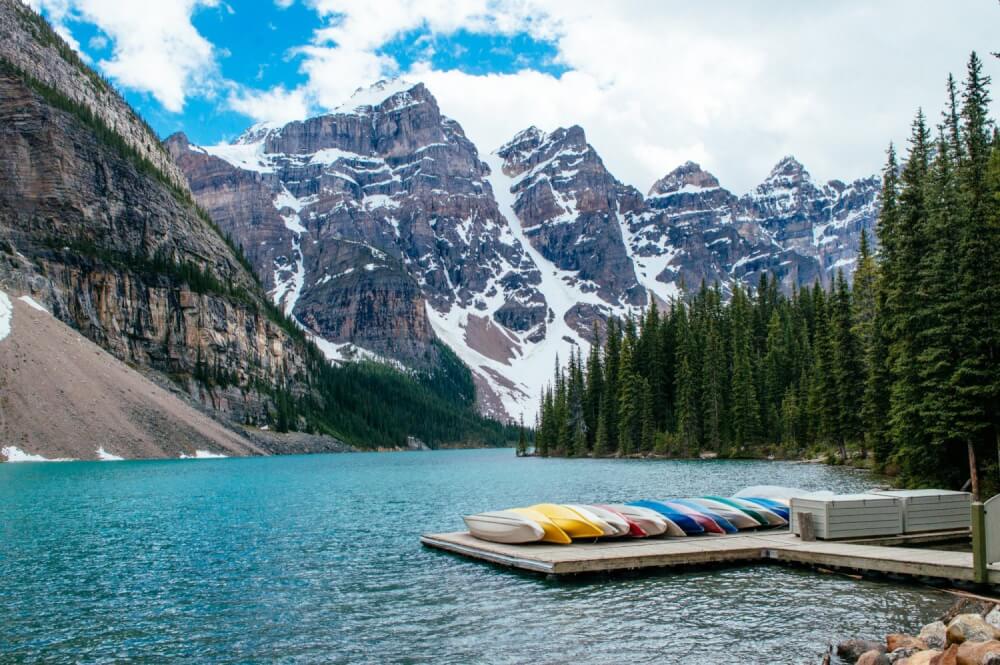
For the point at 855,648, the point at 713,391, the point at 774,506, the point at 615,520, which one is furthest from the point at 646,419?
the point at 855,648

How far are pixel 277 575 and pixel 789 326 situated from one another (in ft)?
335

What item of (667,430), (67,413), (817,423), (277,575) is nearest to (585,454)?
(667,430)

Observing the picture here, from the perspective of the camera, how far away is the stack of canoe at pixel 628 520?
96.5 ft

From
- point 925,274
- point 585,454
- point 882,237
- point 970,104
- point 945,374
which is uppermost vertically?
point 970,104

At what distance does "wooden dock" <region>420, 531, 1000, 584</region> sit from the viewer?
76.2 ft

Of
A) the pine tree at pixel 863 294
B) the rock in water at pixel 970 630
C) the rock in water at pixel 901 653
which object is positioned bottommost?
the rock in water at pixel 901 653

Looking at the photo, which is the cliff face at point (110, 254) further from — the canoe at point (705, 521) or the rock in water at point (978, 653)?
the rock in water at point (978, 653)

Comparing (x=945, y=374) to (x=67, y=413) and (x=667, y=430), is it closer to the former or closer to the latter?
(x=667, y=430)

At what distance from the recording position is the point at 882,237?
5409 cm

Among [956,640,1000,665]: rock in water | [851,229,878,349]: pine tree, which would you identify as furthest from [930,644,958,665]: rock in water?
[851,229,878,349]: pine tree

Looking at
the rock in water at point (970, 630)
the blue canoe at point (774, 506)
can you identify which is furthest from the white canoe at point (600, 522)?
the rock in water at point (970, 630)

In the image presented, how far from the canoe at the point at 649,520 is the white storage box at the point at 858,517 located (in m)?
5.29

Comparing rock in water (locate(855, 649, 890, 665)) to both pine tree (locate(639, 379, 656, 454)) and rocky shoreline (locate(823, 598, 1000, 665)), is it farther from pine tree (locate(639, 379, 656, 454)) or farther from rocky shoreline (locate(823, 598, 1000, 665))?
pine tree (locate(639, 379, 656, 454))

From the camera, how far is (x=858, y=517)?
91.8 feet
